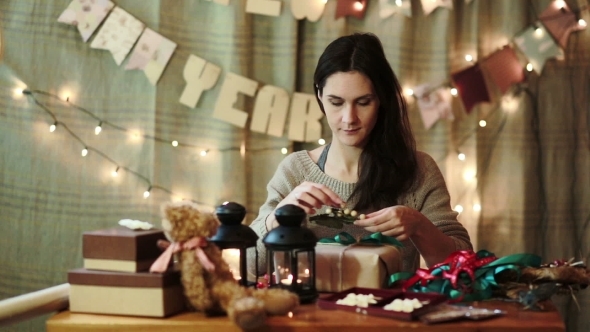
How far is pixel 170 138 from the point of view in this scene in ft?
8.22

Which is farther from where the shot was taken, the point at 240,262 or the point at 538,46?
the point at 538,46

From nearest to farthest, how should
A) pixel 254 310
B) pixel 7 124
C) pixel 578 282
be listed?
pixel 254 310
pixel 578 282
pixel 7 124

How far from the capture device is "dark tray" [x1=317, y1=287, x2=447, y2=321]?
1061 mm

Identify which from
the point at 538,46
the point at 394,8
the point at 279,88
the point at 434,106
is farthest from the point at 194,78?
the point at 538,46

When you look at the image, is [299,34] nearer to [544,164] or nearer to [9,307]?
[544,164]

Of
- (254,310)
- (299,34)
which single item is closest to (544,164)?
(299,34)

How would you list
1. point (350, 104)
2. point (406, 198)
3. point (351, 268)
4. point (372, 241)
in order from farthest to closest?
point (406, 198) → point (350, 104) → point (372, 241) → point (351, 268)

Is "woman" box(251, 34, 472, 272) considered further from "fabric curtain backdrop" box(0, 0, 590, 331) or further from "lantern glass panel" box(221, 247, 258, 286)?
"fabric curtain backdrop" box(0, 0, 590, 331)

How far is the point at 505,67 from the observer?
2492mm

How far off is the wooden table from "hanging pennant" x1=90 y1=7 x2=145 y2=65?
4.90 feet

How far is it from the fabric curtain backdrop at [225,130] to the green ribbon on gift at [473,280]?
1.28m

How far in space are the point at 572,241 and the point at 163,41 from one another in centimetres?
153

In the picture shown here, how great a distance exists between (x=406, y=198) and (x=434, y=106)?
654 millimetres

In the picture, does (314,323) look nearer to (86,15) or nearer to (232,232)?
(232,232)
